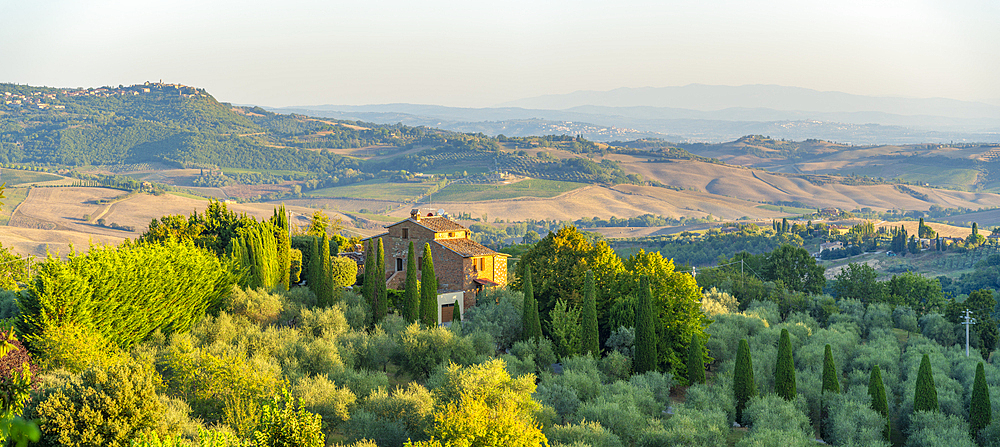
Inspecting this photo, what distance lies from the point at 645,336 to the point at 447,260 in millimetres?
17004

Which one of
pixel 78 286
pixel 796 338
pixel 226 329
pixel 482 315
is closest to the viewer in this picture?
pixel 78 286

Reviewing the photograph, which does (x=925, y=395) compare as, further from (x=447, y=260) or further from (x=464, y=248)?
(x=447, y=260)

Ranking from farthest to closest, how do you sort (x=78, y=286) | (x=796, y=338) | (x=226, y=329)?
1. (x=796, y=338)
2. (x=226, y=329)
3. (x=78, y=286)

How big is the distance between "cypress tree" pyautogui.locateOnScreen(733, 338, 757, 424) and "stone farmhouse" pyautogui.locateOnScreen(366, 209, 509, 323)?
18.6m

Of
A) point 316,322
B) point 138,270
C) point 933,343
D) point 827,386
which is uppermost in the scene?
point 138,270

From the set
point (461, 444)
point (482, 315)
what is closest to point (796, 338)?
point (482, 315)

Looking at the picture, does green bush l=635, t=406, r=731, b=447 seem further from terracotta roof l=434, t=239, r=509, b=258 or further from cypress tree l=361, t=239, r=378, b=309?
terracotta roof l=434, t=239, r=509, b=258

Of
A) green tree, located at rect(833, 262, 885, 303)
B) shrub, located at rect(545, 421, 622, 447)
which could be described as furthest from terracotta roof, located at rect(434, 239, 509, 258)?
green tree, located at rect(833, 262, 885, 303)

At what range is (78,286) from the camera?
98.6ft

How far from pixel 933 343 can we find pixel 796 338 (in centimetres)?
1366

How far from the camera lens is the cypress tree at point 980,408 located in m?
34.2

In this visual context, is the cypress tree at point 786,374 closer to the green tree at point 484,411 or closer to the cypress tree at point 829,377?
the cypress tree at point 829,377

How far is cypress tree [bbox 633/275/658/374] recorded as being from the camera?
40.4 metres

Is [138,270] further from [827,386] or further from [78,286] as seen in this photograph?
[827,386]
